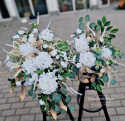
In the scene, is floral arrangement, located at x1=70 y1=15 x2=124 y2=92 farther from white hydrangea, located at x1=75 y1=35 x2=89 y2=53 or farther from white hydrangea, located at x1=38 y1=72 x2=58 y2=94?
white hydrangea, located at x1=38 y1=72 x2=58 y2=94

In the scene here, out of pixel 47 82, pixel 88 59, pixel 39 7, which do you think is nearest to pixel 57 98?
pixel 47 82

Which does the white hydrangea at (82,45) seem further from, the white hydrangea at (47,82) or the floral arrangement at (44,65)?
the white hydrangea at (47,82)

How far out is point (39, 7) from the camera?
10.1 m

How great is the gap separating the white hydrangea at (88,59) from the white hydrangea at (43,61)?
0.98ft

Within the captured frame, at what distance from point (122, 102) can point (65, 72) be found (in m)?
1.75

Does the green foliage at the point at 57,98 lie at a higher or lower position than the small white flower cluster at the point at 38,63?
lower

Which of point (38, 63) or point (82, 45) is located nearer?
point (38, 63)

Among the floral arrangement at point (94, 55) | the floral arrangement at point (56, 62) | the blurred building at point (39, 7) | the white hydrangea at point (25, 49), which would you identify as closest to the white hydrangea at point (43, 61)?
the floral arrangement at point (56, 62)

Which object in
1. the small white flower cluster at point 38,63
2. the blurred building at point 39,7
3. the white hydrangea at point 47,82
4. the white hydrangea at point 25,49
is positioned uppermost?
the white hydrangea at point 25,49

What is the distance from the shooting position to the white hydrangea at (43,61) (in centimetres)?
120

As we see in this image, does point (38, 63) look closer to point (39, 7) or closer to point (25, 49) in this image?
point (25, 49)

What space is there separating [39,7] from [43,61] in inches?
385

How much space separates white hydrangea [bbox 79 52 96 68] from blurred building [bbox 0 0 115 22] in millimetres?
9175

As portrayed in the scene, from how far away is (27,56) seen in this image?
1272mm
